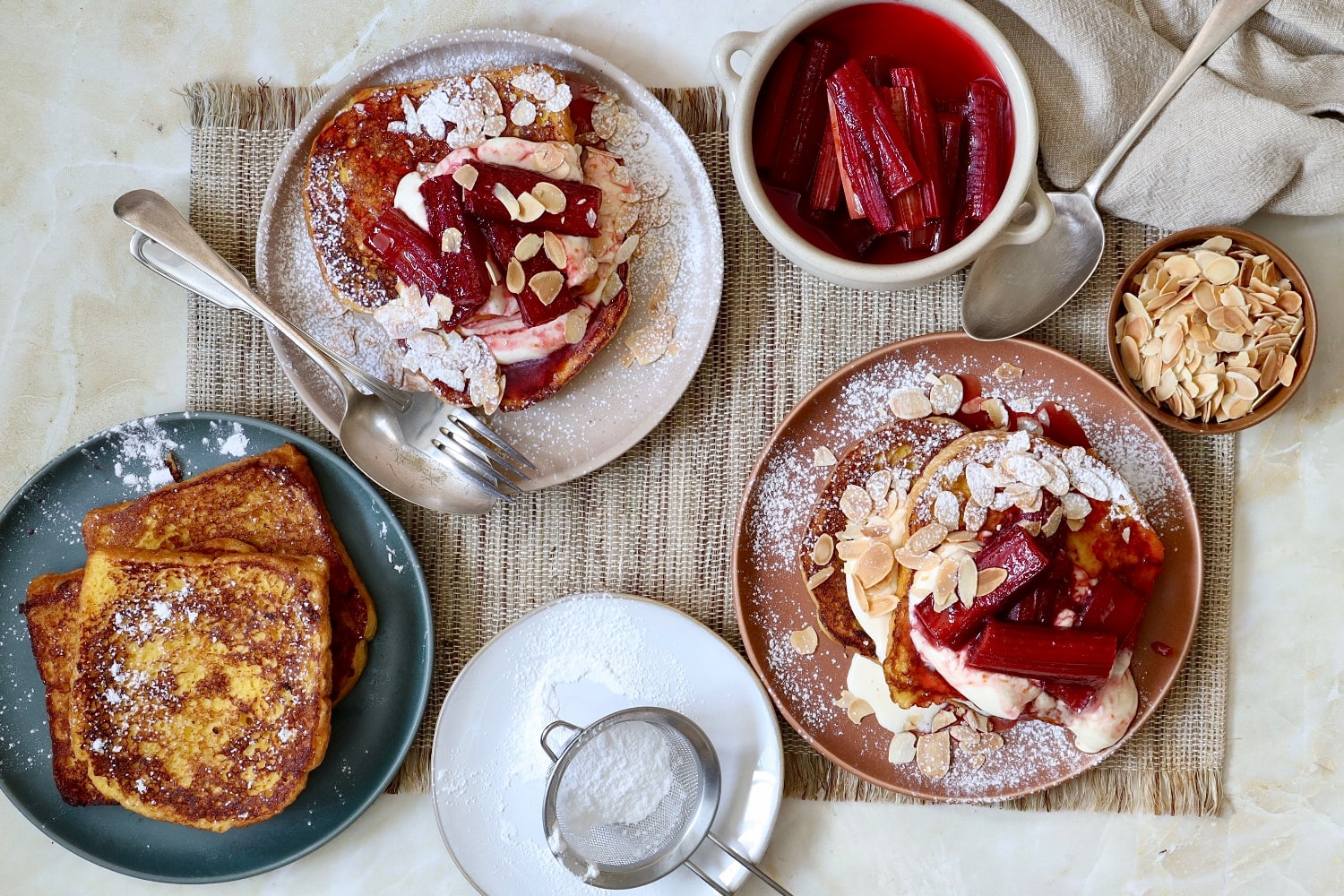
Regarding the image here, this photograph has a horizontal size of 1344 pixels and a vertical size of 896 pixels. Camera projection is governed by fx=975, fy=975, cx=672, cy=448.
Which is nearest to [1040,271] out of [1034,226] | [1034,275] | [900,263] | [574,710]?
[1034,275]

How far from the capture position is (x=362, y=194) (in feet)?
5.24

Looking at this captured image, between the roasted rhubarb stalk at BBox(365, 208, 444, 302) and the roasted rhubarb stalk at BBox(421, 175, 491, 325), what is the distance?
15 mm

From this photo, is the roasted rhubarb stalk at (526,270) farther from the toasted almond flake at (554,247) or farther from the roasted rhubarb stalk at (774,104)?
the roasted rhubarb stalk at (774,104)

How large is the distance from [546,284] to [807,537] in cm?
60

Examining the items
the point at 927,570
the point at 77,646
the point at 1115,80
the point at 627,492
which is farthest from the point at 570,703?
the point at 1115,80

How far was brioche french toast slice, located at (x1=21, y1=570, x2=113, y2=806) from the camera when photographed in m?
1.71

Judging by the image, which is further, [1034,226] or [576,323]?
[576,323]

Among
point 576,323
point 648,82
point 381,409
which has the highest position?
point 648,82

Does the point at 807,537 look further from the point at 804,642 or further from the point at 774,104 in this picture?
the point at 774,104

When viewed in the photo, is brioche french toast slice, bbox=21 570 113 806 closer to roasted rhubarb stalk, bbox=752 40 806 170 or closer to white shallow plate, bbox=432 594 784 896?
white shallow plate, bbox=432 594 784 896

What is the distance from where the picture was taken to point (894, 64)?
1487 mm

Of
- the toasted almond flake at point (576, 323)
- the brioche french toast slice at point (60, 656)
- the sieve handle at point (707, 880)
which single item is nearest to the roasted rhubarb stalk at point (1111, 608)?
the sieve handle at point (707, 880)

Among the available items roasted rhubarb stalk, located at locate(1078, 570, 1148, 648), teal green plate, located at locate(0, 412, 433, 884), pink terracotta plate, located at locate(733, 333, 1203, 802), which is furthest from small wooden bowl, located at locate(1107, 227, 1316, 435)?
teal green plate, located at locate(0, 412, 433, 884)

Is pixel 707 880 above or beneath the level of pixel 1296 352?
beneath
